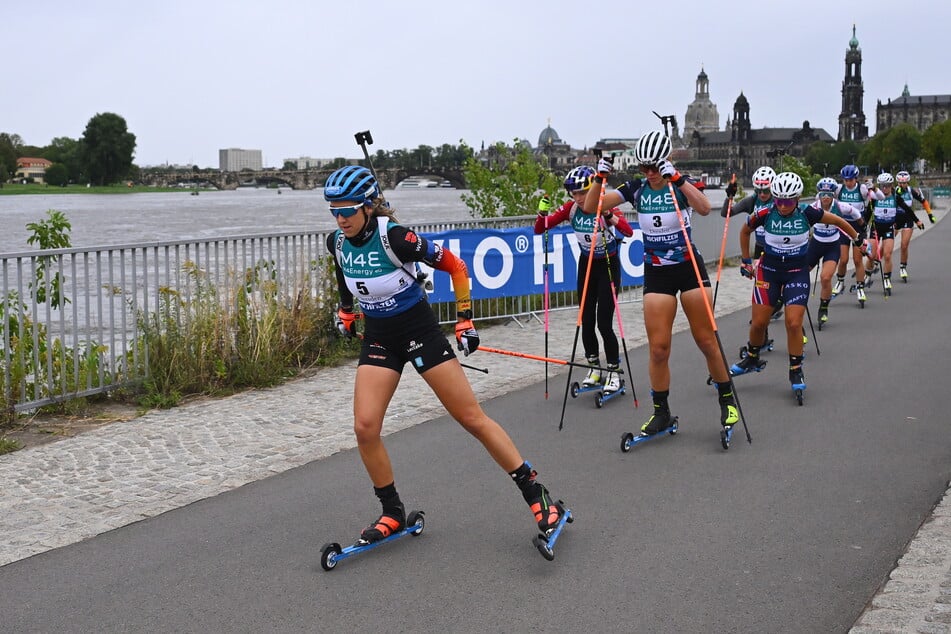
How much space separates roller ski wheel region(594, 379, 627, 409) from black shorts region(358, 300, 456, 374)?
379 centimetres

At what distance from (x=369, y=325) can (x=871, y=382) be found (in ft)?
20.4

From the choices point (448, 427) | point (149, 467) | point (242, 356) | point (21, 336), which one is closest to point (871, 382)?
point (448, 427)

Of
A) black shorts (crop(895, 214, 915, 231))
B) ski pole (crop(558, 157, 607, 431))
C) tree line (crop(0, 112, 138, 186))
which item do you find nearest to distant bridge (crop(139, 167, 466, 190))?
tree line (crop(0, 112, 138, 186))

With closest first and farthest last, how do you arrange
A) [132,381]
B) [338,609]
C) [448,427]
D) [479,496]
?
[338,609] < [479,496] < [448,427] < [132,381]

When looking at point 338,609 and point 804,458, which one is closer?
point 338,609

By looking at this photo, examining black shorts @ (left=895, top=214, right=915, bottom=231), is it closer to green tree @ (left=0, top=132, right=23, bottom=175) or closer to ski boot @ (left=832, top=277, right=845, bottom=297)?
ski boot @ (left=832, top=277, right=845, bottom=297)

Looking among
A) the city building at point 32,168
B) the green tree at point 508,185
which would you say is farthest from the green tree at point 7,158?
the green tree at point 508,185

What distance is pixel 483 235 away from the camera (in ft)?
44.5

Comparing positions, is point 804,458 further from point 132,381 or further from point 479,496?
point 132,381

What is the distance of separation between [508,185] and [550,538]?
39.9 ft

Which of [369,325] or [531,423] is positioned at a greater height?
[369,325]

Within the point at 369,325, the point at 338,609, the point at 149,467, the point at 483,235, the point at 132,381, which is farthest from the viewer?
the point at 483,235

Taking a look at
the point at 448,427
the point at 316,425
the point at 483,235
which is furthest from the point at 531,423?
the point at 483,235

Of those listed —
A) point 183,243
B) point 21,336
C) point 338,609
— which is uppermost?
point 183,243
